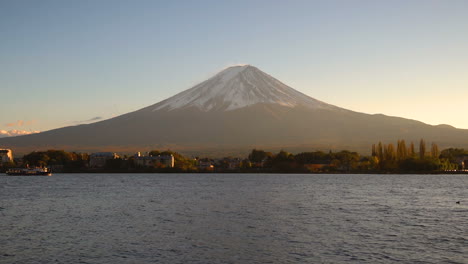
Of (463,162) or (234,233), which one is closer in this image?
(234,233)

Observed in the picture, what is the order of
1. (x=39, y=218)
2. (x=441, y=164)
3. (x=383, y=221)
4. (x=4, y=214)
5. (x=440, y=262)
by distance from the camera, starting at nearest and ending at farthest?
(x=440, y=262) < (x=383, y=221) < (x=39, y=218) < (x=4, y=214) < (x=441, y=164)

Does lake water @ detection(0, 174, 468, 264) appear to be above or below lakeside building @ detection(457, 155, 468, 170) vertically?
below

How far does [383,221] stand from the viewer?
3934 cm

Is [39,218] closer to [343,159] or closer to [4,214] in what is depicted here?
[4,214]

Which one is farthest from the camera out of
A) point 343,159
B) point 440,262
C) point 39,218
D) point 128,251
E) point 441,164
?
point 343,159

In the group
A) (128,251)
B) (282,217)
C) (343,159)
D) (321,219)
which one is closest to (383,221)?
(321,219)

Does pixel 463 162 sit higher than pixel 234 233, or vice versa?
pixel 463 162

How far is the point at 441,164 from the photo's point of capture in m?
163

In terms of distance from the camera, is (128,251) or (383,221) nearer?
(128,251)

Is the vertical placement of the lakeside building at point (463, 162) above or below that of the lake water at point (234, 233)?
above

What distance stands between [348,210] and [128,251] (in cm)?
2504

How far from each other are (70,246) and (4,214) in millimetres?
18883

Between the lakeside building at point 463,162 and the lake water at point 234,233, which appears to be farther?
the lakeside building at point 463,162

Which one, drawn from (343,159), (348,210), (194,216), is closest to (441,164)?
(343,159)
